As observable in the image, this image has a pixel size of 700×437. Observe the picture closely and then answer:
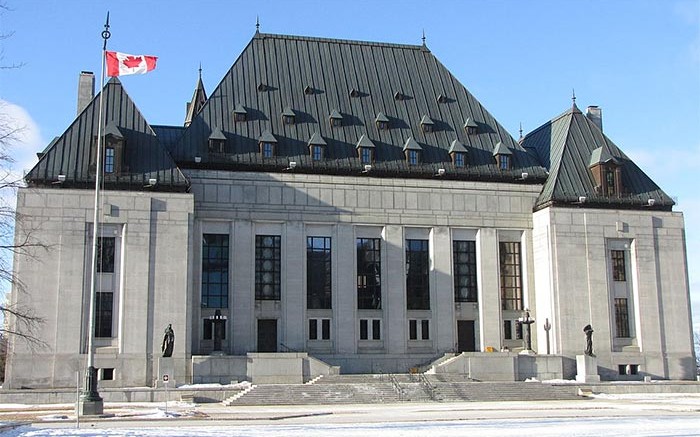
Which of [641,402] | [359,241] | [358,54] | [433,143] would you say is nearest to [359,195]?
[359,241]

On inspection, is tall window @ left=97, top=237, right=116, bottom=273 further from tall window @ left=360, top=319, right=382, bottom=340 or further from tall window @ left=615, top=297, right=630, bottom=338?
tall window @ left=615, top=297, right=630, bottom=338

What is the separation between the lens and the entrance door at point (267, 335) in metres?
52.2

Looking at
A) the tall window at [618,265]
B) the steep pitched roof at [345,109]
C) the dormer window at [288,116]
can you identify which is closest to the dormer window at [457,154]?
the steep pitched roof at [345,109]

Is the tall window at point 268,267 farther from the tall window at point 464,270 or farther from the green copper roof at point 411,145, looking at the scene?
the tall window at point 464,270

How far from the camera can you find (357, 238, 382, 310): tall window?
5419cm

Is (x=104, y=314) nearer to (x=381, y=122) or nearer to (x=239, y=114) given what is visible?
(x=239, y=114)

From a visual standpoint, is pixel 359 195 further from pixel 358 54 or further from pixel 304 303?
pixel 358 54

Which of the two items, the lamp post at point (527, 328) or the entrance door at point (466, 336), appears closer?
the lamp post at point (527, 328)

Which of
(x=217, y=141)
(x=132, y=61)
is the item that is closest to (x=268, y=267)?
(x=217, y=141)

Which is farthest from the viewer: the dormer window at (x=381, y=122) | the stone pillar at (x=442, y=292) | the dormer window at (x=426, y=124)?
the dormer window at (x=426, y=124)

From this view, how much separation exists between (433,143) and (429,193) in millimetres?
3859

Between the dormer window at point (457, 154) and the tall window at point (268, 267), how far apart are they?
12747 millimetres

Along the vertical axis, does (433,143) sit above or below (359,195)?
above

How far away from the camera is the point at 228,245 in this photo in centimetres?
5272
